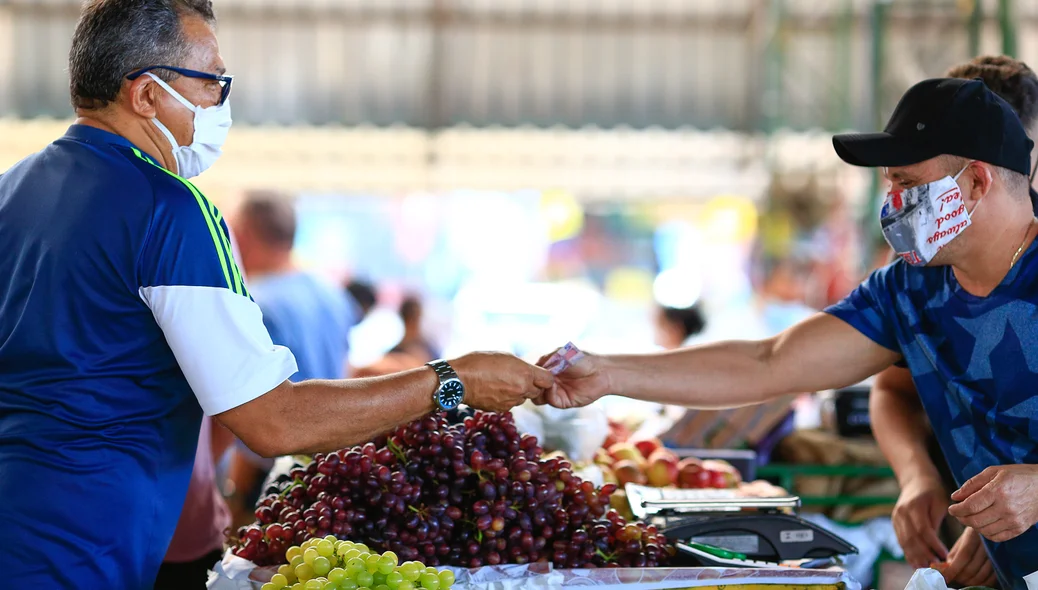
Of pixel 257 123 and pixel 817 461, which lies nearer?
pixel 817 461

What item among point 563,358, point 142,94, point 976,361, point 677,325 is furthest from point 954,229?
point 677,325

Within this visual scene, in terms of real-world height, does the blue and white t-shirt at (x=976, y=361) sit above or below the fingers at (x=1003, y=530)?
above

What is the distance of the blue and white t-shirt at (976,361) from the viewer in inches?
72.1

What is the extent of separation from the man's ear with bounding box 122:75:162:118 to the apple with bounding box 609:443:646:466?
1516mm

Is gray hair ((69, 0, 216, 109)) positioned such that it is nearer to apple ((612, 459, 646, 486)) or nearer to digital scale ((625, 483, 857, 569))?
digital scale ((625, 483, 857, 569))

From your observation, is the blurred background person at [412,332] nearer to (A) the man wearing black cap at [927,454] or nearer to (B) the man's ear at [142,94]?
(A) the man wearing black cap at [927,454]

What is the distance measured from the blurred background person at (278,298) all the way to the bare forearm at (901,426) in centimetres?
238

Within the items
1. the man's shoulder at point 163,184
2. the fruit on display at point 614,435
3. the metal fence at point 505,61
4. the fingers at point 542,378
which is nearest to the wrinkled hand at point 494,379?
the fingers at point 542,378

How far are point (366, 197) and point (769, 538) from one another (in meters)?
8.97

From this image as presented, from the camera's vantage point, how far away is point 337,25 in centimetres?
1020

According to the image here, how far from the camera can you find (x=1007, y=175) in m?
1.87

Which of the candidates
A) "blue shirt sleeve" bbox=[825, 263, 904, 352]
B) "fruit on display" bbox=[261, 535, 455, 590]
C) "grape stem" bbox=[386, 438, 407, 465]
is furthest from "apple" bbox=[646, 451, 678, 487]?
"fruit on display" bbox=[261, 535, 455, 590]

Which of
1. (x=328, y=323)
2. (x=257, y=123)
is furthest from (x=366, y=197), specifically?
(x=328, y=323)

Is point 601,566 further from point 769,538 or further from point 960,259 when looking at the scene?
point 960,259
